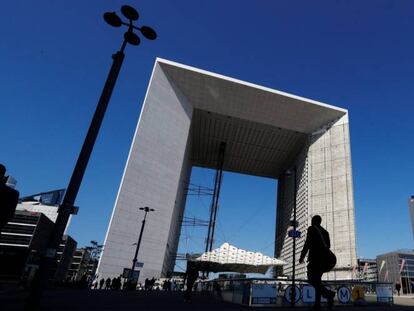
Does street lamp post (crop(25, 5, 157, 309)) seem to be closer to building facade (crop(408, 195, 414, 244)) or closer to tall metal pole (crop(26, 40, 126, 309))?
tall metal pole (crop(26, 40, 126, 309))

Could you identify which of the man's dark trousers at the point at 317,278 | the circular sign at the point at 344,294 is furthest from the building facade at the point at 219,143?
the man's dark trousers at the point at 317,278

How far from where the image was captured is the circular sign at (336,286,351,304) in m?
11.2

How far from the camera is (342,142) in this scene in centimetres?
4431

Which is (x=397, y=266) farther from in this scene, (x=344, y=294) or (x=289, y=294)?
(x=289, y=294)

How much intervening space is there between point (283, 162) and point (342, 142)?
53.5 ft

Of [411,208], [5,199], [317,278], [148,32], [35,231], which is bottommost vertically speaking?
[317,278]

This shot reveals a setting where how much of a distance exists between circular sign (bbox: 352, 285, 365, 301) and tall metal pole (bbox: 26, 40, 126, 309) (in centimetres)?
1022

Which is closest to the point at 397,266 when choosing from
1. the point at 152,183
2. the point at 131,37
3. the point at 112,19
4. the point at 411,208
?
the point at 411,208

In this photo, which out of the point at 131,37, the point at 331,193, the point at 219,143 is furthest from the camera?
the point at 219,143

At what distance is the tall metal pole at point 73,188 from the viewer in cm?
523

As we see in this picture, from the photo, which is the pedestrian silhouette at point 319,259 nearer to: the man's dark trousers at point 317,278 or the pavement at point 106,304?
the man's dark trousers at point 317,278

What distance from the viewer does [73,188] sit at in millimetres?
6160

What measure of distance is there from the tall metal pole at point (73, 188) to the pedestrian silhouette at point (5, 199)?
1446 millimetres

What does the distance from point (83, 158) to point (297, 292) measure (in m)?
8.41
